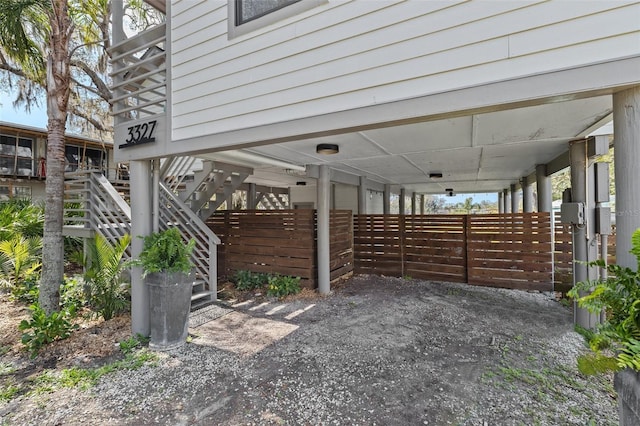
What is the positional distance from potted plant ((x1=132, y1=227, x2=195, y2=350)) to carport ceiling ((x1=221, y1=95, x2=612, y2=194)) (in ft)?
6.47

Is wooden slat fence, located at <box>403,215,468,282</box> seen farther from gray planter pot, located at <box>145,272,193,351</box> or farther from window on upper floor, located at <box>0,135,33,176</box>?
window on upper floor, located at <box>0,135,33,176</box>

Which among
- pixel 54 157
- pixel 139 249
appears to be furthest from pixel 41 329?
pixel 54 157

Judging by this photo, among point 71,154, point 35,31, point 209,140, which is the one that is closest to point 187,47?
point 209,140

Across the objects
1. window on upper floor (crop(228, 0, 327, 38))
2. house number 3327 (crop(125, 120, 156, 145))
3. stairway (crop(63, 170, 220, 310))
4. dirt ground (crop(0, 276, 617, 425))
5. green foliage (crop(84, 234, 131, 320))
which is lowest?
dirt ground (crop(0, 276, 617, 425))

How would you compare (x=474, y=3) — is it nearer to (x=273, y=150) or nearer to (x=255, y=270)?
(x=273, y=150)

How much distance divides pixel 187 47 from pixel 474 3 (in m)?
3.18

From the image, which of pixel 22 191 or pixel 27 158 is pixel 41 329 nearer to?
pixel 27 158

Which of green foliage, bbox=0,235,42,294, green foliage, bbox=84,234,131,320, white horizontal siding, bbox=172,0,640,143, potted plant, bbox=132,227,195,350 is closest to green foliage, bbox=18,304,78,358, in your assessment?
green foliage, bbox=84,234,131,320

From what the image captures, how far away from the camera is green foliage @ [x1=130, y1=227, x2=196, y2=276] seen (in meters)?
3.79

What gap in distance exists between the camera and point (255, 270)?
23.0 ft

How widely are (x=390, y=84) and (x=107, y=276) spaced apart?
4.96 m

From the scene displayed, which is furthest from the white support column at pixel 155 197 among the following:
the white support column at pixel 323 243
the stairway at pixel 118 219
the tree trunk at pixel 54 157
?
the white support column at pixel 323 243

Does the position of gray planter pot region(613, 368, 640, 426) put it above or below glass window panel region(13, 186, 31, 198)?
below

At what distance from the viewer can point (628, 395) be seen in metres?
1.50
